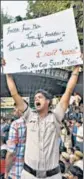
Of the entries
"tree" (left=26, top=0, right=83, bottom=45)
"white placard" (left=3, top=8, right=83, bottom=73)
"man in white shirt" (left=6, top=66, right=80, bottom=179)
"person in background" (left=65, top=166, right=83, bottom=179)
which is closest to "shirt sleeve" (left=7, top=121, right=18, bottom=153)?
"white placard" (left=3, top=8, right=83, bottom=73)

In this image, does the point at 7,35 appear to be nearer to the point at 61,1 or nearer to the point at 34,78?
the point at 34,78

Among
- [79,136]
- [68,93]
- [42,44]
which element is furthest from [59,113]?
[79,136]

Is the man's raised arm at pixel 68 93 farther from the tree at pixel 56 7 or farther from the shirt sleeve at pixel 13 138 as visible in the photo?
the tree at pixel 56 7

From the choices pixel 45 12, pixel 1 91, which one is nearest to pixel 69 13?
pixel 1 91

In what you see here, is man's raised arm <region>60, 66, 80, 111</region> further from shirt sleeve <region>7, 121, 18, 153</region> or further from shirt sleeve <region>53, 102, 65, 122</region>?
shirt sleeve <region>7, 121, 18, 153</region>

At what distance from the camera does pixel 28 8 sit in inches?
1030

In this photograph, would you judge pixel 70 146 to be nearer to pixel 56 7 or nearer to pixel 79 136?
pixel 79 136

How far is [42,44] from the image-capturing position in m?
5.77

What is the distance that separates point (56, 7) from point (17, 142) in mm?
12991

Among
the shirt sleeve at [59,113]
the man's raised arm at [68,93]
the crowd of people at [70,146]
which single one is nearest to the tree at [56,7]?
the crowd of people at [70,146]

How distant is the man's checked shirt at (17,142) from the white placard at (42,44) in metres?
0.60

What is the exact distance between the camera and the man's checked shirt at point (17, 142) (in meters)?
5.98

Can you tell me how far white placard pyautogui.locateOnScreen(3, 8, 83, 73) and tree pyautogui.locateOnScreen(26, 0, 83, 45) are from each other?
8.09m

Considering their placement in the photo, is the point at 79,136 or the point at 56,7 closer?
the point at 79,136
